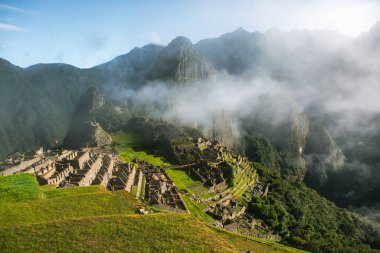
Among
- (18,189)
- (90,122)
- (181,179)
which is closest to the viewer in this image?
(18,189)

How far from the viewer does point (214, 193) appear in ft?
172

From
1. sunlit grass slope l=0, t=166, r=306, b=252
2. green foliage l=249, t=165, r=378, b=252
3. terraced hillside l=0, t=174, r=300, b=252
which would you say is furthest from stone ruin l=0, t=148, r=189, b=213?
green foliage l=249, t=165, r=378, b=252

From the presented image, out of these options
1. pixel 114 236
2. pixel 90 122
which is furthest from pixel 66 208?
pixel 90 122

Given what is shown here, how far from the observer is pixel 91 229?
50.3 feet

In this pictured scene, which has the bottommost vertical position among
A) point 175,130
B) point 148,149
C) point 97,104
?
point 148,149

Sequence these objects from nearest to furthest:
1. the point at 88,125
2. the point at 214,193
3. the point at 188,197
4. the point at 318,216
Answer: the point at 188,197 → the point at 214,193 → the point at 318,216 → the point at 88,125

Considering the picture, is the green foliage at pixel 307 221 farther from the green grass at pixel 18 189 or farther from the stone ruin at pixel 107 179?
the green grass at pixel 18 189

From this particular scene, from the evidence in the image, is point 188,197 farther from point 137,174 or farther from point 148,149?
point 148,149

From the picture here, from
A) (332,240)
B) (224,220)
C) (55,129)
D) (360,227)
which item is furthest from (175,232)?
(55,129)

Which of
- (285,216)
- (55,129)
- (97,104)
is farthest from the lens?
(55,129)

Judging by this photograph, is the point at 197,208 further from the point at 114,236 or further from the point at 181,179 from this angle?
the point at 114,236

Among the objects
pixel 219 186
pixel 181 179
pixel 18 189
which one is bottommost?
pixel 219 186

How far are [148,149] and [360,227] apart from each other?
62957 mm

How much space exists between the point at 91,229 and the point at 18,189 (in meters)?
8.53
